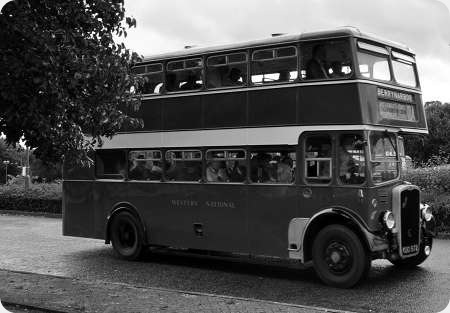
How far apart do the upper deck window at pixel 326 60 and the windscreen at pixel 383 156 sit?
115cm

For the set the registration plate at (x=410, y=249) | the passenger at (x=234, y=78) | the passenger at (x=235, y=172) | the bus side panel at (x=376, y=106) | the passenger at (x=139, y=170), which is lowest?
the registration plate at (x=410, y=249)

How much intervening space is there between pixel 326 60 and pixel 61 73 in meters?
4.27

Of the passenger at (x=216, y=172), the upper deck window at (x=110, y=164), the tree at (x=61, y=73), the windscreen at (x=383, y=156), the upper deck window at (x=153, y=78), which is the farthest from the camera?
the upper deck window at (x=110, y=164)

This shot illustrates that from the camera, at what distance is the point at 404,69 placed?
36.5 ft

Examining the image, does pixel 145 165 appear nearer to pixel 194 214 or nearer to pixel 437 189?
pixel 194 214

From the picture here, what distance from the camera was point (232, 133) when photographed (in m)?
11.2

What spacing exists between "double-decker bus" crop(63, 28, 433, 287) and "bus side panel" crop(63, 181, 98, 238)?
2.10 ft

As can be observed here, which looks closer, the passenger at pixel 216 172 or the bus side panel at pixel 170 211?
the passenger at pixel 216 172

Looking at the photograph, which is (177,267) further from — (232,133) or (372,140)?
(372,140)

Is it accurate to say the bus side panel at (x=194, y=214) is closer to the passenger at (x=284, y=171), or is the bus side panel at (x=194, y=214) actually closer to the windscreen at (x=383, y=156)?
the passenger at (x=284, y=171)

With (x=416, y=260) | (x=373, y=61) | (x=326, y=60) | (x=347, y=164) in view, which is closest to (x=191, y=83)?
(x=326, y=60)

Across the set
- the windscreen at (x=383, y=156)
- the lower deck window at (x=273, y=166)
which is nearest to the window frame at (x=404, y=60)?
the windscreen at (x=383, y=156)

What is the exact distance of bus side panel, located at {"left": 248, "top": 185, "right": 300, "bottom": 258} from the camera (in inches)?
412

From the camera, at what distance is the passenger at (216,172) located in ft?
37.7
